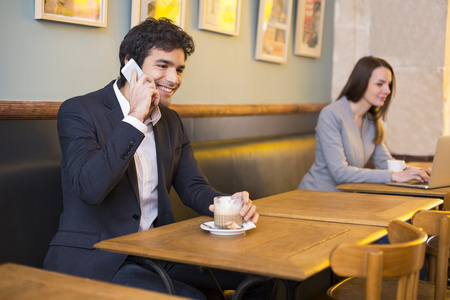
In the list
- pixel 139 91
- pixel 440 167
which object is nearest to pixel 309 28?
pixel 440 167

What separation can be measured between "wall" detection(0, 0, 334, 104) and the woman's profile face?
90cm

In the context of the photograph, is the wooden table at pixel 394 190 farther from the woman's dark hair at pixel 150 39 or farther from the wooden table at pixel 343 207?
the woman's dark hair at pixel 150 39

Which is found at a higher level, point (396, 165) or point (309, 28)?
point (309, 28)

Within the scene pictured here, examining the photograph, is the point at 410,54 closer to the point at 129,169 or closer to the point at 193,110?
the point at 193,110

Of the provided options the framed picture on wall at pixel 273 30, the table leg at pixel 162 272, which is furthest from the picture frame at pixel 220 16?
the table leg at pixel 162 272

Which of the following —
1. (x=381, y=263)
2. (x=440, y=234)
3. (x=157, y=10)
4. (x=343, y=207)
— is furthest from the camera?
(x=157, y=10)

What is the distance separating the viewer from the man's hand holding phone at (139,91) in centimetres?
212

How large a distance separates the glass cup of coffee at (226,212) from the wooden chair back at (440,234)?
2.20ft

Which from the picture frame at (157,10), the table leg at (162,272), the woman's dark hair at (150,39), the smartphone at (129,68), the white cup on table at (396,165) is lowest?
the table leg at (162,272)

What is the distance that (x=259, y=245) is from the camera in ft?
5.97

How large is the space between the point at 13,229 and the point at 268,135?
2613mm

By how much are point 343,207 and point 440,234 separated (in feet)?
1.69

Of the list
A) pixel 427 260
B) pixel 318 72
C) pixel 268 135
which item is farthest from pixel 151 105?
pixel 318 72

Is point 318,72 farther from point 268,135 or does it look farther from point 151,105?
point 151,105
